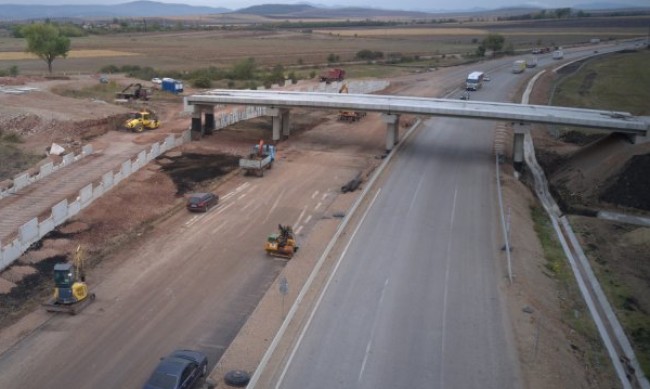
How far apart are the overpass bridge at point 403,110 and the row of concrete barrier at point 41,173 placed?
10.5m

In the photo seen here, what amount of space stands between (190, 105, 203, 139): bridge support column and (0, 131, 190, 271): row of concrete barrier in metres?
5.53

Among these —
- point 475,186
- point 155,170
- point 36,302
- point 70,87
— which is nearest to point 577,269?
point 475,186

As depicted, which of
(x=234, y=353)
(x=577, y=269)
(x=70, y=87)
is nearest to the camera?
(x=234, y=353)

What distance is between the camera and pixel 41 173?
42344mm

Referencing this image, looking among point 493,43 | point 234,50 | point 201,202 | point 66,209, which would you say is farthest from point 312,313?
point 234,50

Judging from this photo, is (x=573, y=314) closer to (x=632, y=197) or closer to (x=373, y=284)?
(x=373, y=284)

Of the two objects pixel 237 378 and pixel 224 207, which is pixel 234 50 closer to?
pixel 224 207

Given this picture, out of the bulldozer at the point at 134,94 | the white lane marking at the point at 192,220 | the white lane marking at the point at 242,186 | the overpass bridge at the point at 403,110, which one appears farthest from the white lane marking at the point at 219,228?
the bulldozer at the point at 134,94

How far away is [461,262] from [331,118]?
4140cm

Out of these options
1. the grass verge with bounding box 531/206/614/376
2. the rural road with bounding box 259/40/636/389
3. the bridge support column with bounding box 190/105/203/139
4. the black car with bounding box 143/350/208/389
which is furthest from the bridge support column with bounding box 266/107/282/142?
the black car with bounding box 143/350/208/389

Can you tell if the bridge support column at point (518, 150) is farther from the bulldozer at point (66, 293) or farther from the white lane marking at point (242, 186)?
the bulldozer at point (66, 293)

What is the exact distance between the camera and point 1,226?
3409 centimetres

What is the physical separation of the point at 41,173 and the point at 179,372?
1102 inches

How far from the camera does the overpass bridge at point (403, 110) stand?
150 ft
